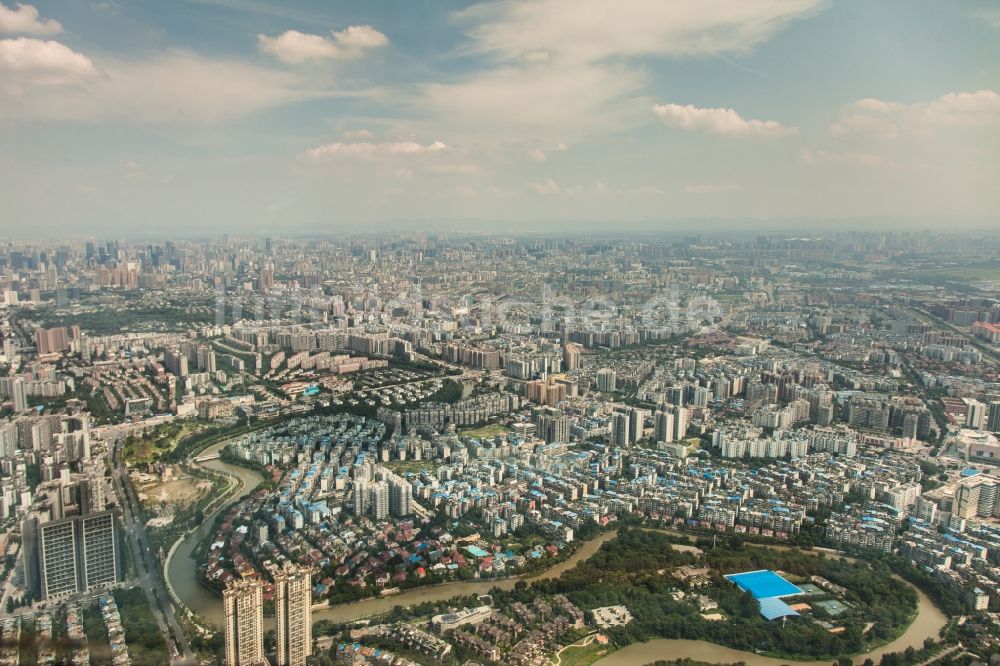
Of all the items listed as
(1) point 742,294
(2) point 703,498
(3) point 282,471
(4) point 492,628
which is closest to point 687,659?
(4) point 492,628

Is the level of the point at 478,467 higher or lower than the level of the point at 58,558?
lower

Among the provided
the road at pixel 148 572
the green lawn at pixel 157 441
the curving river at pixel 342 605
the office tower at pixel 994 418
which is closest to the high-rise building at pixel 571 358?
the office tower at pixel 994 418

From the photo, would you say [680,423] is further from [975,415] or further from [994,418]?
[994,418]

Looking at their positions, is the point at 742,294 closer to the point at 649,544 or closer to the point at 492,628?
the point at 649,544

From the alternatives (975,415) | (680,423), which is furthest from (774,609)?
(975,415)

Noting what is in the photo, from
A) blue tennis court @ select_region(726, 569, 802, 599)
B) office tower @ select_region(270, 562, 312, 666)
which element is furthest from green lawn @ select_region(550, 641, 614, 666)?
office tower @ select_region(270, 562, 312, 666)

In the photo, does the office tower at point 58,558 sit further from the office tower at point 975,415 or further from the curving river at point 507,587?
the office tower at point 975,415

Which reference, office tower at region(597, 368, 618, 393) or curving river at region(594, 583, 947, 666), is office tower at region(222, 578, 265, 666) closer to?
curving river at region(594, 583, 947, 666)
